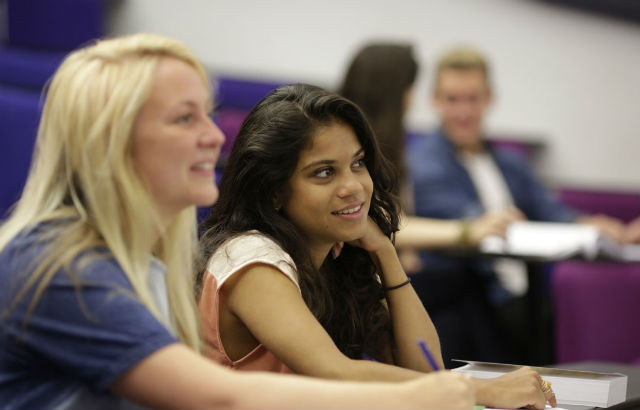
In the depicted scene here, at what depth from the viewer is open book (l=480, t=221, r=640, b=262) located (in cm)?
261

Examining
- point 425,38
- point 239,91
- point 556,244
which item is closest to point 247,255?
point 556,244

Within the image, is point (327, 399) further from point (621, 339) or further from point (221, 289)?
point (621, 339)

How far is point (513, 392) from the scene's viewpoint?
4.03ft

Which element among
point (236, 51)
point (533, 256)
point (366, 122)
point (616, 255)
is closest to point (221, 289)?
point (366, 122)

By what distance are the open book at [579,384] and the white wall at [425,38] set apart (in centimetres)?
305

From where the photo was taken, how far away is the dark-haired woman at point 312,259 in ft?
4.02

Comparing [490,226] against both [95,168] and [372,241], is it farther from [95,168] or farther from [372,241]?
[95,168]

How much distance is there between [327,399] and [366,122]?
61 cm

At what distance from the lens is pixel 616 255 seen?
2.67 meters

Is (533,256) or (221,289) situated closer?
(221,289)

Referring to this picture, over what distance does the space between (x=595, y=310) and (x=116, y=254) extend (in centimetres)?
209

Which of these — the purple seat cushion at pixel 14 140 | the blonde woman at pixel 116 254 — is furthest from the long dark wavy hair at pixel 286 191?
the purple seat cushion at pixel 14 140

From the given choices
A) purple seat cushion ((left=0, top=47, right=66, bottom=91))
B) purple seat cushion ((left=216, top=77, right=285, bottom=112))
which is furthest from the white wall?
purple seat cushion ((left=0, top=47, right=66, bottom=91))

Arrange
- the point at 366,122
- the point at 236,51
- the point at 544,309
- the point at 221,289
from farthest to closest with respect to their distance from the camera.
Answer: the point at 236,51 < the point at 544,309 < the point at 366,122 < the point at 221,289
